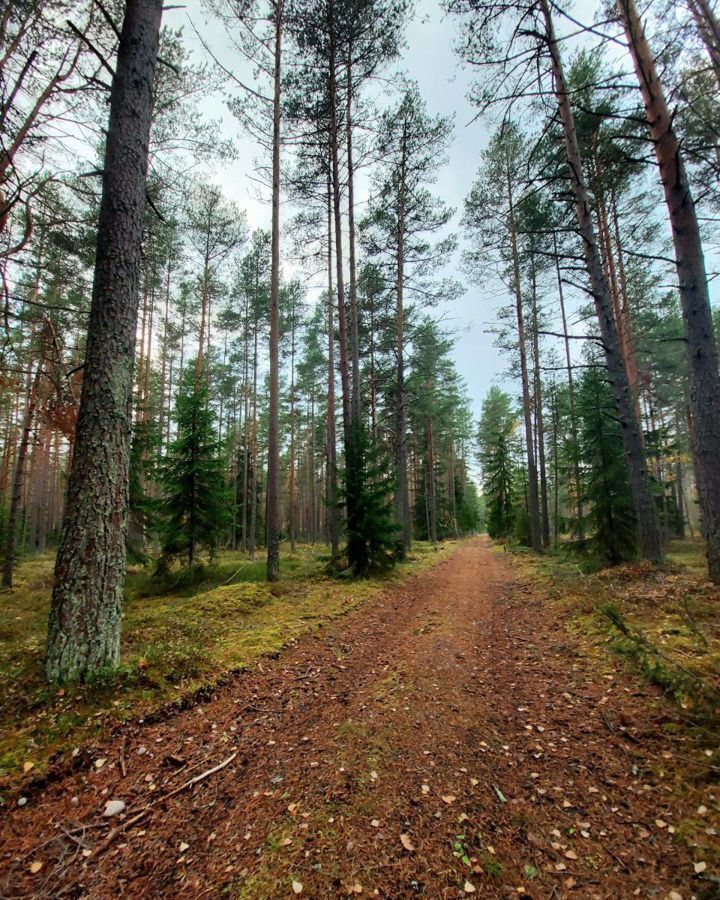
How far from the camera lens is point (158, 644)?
14.1 ft

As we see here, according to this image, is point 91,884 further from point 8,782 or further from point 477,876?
point 477,876

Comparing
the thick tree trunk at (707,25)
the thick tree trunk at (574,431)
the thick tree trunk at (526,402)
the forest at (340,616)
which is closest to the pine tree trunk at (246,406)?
the forest at (340,616)

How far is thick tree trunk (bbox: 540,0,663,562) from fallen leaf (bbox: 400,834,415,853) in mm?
7371

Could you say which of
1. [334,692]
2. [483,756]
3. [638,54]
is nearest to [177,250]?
[638,54]

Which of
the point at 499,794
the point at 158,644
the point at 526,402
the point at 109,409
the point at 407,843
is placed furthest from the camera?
the point at 526,402

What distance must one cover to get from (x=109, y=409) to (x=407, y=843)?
4.14 meters

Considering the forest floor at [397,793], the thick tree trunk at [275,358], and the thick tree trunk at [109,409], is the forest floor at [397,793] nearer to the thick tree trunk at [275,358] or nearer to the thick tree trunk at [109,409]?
the thick tree trunk at [109,409]

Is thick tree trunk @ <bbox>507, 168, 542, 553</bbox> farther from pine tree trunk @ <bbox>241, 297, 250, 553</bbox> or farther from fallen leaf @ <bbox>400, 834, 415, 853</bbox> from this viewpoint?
fallen leaf @ <bbox>400, 834, 415, 853</bbox>

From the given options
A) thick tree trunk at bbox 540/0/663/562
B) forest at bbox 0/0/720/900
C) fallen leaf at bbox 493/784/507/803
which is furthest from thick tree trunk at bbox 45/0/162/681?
thick tree trunk at bbox 540/0/663/562

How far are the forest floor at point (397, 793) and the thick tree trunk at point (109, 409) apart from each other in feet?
3.28

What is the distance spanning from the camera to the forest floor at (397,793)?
5.86 ft

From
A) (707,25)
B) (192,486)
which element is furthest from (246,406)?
(707,25)

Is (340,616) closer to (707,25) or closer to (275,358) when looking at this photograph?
(275,358)

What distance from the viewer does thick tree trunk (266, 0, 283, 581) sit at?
29.5 feet
